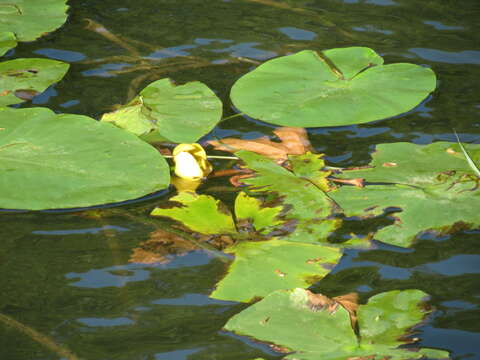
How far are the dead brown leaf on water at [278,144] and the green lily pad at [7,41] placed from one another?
96 centimetres

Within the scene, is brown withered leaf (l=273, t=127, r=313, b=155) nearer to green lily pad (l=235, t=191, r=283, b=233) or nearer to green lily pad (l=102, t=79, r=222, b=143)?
green lily pad (l=102, t=79, r=222, b=143)

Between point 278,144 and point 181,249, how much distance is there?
551 millimetres

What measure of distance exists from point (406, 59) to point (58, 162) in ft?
4.62

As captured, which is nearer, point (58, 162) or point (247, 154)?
point (58, 162)

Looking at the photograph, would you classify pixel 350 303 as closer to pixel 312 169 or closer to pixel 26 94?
pixel 312 169

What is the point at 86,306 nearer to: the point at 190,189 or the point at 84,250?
the point at 84,250

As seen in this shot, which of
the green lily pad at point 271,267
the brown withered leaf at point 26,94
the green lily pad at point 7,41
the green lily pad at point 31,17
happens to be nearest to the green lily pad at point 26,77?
the brown withered leaf at point 26,94

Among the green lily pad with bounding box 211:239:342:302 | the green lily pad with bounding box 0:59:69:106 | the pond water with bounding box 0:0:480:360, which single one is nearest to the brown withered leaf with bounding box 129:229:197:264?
the pond water with bounding box 0:0:480:360

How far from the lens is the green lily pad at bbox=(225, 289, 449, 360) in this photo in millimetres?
1208

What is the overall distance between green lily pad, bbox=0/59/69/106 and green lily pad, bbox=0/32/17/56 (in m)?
0.13

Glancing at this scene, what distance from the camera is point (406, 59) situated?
2.55 m

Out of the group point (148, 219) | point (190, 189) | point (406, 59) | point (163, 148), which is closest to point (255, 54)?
point (406, 59)

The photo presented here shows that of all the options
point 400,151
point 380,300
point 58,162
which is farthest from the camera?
point 400,151

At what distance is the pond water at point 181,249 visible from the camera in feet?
4.37
